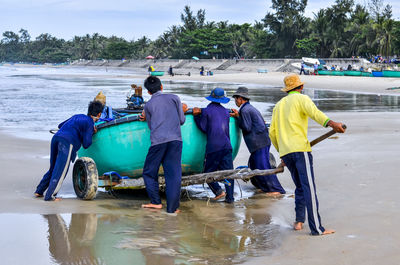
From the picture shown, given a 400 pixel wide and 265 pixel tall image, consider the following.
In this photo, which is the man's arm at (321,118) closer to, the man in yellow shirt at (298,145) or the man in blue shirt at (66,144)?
the man in yellow shirt at (298,145)

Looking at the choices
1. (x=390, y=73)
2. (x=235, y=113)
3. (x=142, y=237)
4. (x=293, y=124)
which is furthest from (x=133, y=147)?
(x=390, y=73)

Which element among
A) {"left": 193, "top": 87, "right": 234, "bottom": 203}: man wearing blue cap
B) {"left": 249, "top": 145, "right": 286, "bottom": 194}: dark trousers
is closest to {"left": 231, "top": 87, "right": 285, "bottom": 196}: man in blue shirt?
{"left": 249, "top": 145, "right": 286, "bottom": 194}: dark trousers

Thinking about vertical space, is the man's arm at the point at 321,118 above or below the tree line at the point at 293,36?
below

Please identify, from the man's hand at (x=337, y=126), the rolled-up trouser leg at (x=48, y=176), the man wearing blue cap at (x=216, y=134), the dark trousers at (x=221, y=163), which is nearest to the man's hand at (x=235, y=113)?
the man wearing blue cap at (x=216, y=134)

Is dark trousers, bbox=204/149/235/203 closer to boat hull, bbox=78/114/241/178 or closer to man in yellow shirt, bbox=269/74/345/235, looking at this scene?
boat hull, bbox=78/114/241/178

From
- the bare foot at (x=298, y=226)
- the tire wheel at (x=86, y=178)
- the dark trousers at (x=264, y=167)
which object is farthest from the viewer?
the dark trousers at (x=264, y=167)

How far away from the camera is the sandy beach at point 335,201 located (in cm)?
462

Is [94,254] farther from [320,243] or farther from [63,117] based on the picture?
[63,117]

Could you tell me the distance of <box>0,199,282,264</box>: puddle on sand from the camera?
4.53m

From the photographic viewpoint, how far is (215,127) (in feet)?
21.5

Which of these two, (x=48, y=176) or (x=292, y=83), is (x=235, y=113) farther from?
(x=48, y=176)

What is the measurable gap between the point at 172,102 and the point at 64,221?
172 cm

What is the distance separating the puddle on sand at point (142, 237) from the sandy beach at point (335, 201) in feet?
0.73

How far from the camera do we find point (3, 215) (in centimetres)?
579
